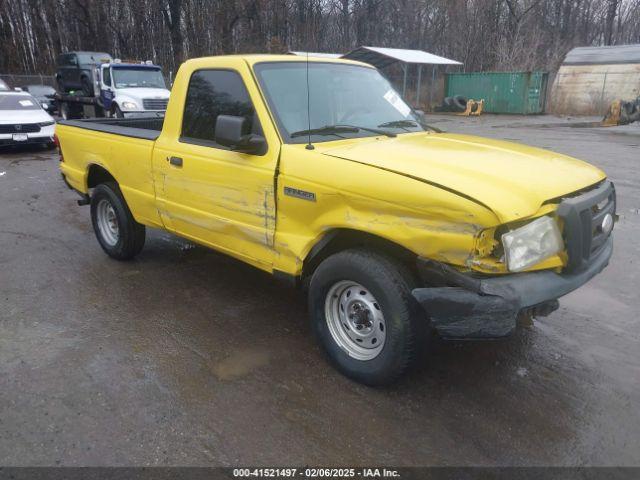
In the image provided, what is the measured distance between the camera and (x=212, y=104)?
13.0 ft

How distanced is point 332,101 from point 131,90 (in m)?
15.6

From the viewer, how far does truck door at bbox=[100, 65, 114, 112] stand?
17.6 metres

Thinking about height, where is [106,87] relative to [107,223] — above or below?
above

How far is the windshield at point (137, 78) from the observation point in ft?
58.0

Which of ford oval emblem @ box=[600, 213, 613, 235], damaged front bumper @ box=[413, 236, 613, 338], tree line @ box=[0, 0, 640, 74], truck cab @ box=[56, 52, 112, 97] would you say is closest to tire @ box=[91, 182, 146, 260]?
damaged front bumper @ box=[413, 236, 613, 338]

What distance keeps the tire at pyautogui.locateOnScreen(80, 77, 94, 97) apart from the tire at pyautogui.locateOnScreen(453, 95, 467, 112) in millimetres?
18493

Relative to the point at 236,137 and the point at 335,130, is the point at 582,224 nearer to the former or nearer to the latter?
the point at 335,130

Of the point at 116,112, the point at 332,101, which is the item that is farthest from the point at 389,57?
the point at 332,101

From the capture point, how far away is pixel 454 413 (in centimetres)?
293

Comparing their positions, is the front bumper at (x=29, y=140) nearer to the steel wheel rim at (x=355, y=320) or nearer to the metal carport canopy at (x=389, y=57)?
the steel wheel rim at (x=355, y=320)

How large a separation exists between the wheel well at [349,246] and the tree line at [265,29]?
33414 millimetres

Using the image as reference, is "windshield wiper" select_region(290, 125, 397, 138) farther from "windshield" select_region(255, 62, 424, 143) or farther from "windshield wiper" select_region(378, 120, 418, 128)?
"windshield wiper" select_region(378, 120, 418, 128)

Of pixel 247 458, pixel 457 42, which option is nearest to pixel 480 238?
pixel 247 458

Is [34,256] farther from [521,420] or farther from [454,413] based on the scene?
[521,420]
